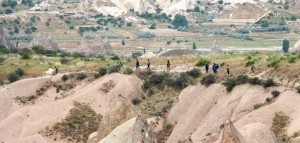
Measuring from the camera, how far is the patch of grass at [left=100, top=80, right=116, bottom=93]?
81.1 metres

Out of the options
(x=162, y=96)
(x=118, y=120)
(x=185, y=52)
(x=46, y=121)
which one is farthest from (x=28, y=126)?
(x=185, y=52)

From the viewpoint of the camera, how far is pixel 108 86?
82.0 meters

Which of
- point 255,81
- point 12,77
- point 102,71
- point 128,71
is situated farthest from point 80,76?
point 255,81

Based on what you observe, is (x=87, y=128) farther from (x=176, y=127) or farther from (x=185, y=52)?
(x=185, y=52)

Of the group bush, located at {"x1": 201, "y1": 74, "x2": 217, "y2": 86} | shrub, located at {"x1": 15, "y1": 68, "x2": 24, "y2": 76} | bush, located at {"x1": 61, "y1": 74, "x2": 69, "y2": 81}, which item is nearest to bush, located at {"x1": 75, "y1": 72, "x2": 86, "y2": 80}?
bush, located at {"x1": 61, "y1": 74, "x2": 69, "y2": 81}

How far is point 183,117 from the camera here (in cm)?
7156

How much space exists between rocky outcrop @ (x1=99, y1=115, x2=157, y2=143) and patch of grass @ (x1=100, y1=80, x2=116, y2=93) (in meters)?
34.1

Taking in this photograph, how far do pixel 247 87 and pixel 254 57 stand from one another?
43.1 feet

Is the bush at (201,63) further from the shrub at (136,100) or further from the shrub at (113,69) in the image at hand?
the shrub at (136,100)

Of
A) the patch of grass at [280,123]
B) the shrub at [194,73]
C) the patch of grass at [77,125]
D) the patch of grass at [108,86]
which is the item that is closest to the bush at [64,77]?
the patch of grass at [108,86]

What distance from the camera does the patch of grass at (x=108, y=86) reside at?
8112cm

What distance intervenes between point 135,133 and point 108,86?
3740 centimetres

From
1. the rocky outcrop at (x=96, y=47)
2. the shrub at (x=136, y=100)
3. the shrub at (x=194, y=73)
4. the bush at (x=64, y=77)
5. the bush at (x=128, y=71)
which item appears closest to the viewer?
the shrub at (x=136, y=100)

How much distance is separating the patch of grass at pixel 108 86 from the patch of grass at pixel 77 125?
13.4 ft
